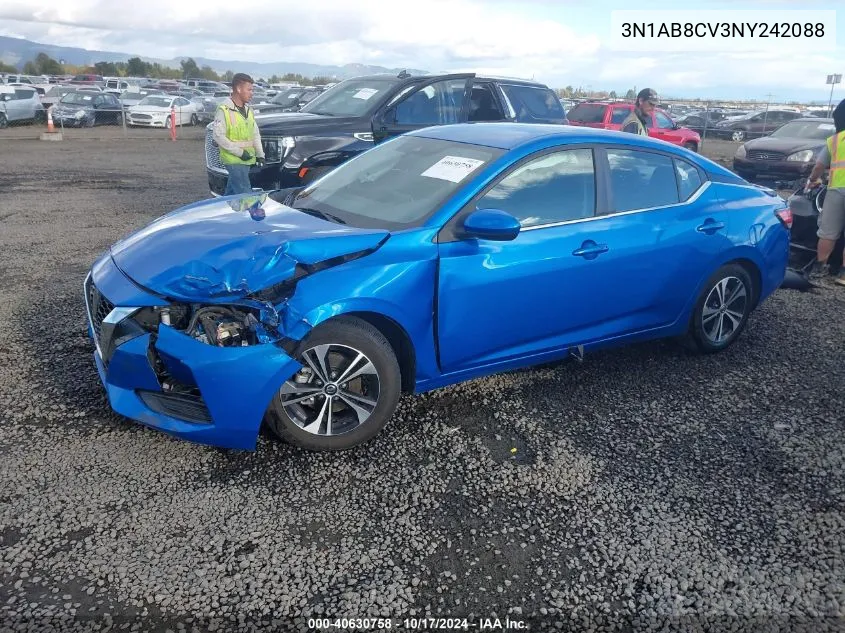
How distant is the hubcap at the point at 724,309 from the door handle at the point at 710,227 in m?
0.41

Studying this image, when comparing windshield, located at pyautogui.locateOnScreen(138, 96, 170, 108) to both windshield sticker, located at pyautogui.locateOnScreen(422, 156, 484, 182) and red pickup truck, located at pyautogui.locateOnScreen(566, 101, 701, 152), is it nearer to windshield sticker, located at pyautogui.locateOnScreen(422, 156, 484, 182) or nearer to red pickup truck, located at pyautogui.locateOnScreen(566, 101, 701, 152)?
red pickup truck, located at pyautogui.locateOnScreen(566, 101, 701, 152)

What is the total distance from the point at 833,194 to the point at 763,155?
32.2 feet

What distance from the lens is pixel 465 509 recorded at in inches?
122

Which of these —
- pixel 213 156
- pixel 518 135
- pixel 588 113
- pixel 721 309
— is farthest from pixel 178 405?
pixel 588 113

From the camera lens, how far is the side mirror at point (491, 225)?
3.49 meters

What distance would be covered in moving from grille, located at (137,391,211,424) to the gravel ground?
0.32 meters

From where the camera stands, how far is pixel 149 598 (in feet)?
8.21

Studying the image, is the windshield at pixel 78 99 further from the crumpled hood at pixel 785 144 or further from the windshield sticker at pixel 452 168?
the windshield sticker at pixel 452 168

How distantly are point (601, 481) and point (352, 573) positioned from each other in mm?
1375

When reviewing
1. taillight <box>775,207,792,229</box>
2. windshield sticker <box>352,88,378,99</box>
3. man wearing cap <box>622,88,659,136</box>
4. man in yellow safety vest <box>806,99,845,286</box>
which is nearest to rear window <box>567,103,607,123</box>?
windshield sticker <box>352,88,378,99</box>

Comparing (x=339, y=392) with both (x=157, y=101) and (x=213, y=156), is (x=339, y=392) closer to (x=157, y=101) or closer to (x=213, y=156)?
(x=213, y=156)

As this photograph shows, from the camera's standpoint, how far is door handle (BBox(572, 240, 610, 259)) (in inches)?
156

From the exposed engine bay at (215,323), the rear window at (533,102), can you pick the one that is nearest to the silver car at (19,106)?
the rear window at (533,102)

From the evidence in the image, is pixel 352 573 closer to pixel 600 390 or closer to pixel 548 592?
pixel 548 592
